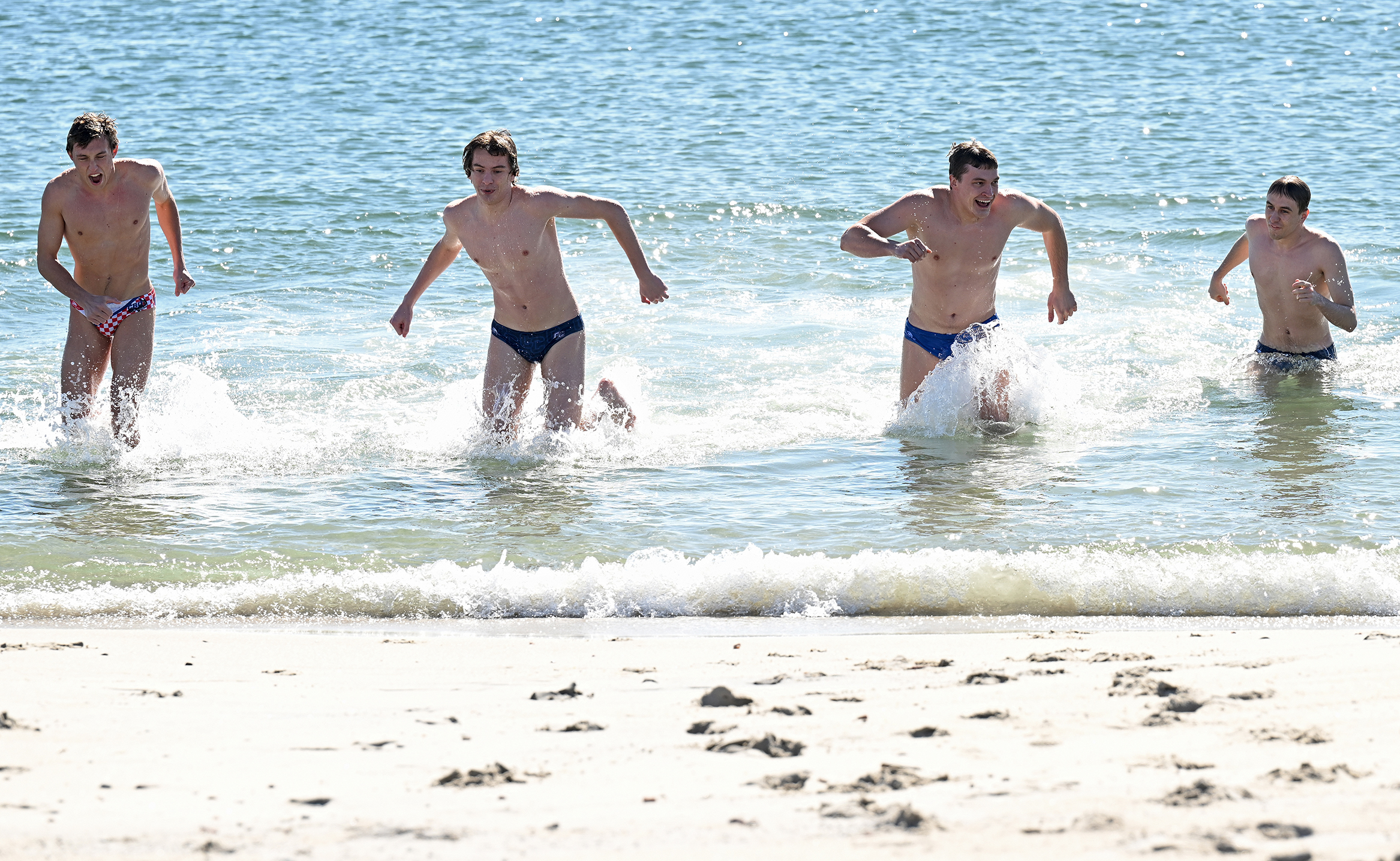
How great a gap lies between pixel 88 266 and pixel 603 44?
1544 centimetres

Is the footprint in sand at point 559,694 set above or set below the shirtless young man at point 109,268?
below

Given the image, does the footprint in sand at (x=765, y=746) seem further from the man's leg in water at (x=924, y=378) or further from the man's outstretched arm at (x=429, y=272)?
the man's leg in water at (x=924, y=378)

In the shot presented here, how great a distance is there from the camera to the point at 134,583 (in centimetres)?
538

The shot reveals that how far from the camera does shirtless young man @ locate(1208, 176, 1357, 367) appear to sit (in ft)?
26.8

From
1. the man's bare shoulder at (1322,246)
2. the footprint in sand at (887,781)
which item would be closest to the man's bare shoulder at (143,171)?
the footprint in sand at (887,781)

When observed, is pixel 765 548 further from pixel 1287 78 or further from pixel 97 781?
pixel 1287 78

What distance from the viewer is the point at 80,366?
732 centimetres

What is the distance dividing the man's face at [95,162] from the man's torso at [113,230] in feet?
0.25

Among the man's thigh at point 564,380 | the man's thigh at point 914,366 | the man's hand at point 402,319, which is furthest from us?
the man's thigh at point 914,366

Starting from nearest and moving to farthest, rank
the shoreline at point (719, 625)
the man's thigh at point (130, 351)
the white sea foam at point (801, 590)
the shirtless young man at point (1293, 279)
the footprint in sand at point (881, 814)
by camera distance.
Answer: the footprint in sand at point (881, 814)
the shoreline at point (719, 625)
the white sea foam at point (801, 590)
the man's thigh at point (130, 351)
the shirtless young man at point (1293, 279)

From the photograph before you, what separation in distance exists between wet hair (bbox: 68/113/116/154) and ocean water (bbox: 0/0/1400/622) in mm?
1447

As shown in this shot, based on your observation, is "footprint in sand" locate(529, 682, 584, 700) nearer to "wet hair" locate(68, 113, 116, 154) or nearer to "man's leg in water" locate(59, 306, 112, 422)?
"wet hair" locate(68, 113, 116, 154)

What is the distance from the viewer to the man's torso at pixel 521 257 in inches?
283

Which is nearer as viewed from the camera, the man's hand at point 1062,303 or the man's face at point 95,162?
the man's face at point 95,162
